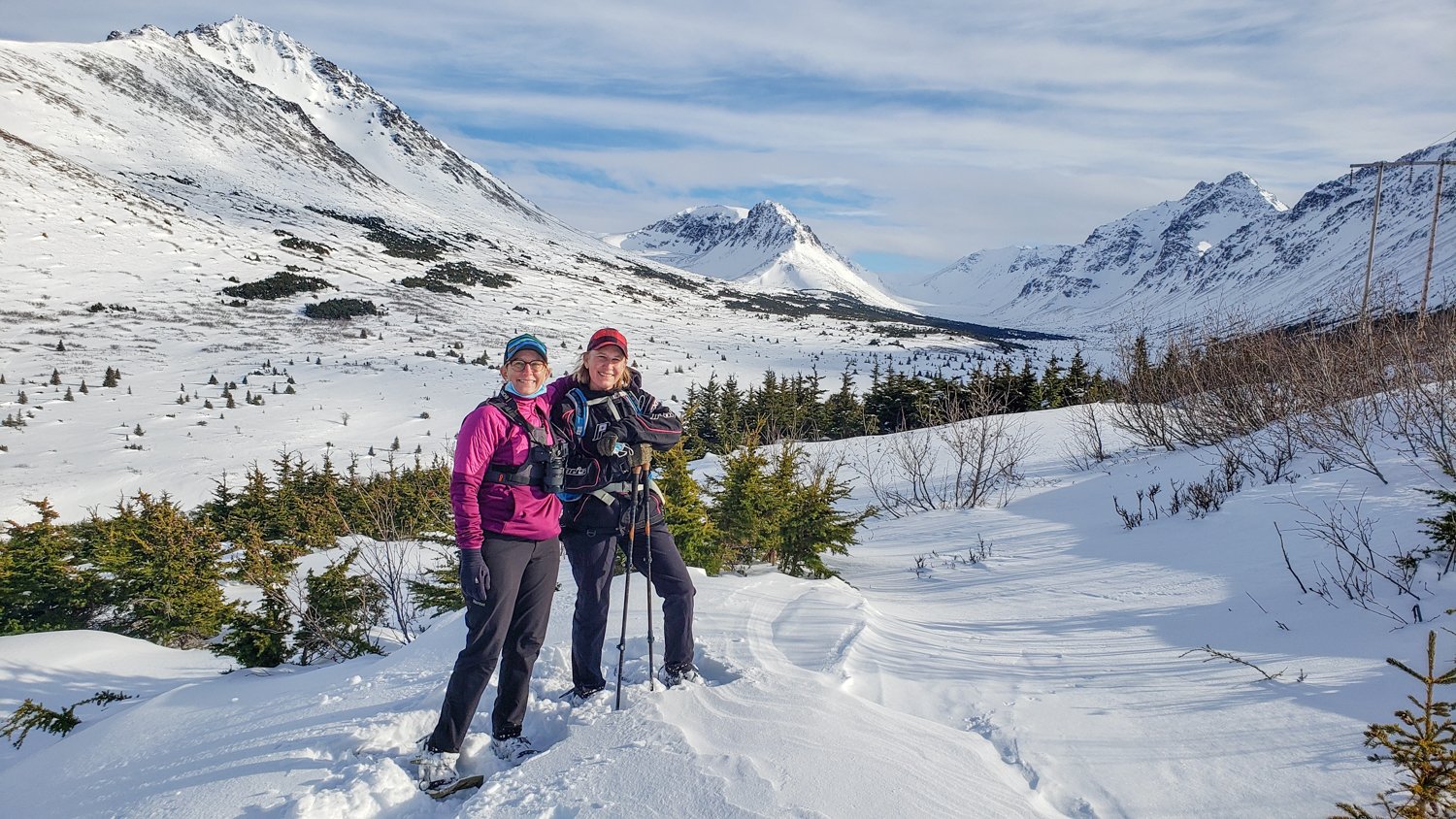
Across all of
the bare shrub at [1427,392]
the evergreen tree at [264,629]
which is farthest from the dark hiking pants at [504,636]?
the bare shrub at [1427,392]

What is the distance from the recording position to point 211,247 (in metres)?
40.4

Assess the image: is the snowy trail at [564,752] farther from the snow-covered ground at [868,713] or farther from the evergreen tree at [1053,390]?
the evergreen tree at [1053,390]

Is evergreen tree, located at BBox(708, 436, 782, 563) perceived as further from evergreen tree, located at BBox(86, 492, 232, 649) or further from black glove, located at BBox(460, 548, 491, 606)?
evergreen tree, located at BBox(86, 492, 232, 649)

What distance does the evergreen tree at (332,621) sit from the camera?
5.91 m

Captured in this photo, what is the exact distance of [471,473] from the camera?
298 cm

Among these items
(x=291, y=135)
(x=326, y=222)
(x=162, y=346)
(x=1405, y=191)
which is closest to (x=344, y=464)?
(x=162, y=346)

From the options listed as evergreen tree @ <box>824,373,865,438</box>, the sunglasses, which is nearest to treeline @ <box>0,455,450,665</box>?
the sunglasses

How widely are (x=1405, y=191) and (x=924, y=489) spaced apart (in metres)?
216

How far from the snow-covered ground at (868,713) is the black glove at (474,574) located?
773mm

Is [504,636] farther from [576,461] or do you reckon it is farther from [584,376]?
[584,376]

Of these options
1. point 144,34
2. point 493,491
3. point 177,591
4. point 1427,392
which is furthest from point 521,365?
point 144,34

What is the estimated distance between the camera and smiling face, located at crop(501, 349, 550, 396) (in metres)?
3.22

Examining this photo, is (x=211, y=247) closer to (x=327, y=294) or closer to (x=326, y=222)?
(x=327, y=294)

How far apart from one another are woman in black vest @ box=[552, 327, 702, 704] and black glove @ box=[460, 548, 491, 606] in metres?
0.54
